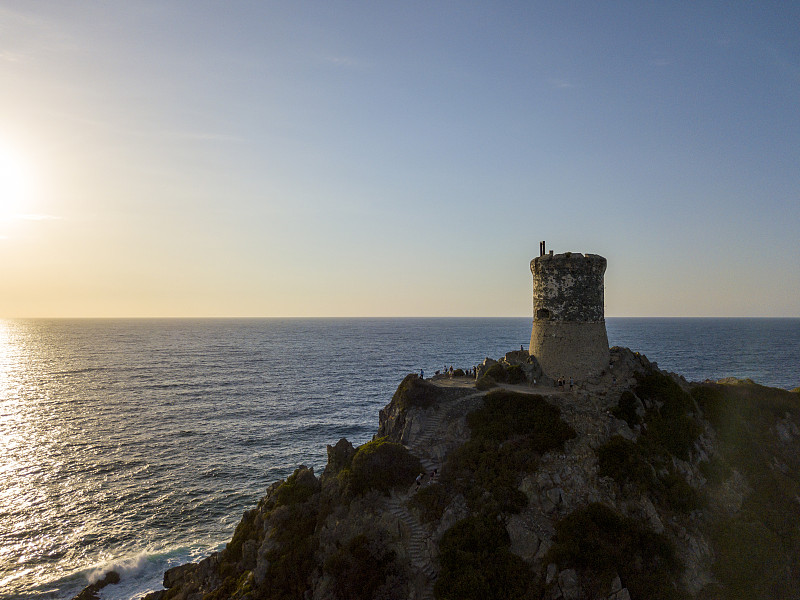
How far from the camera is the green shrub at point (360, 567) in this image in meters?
25.2

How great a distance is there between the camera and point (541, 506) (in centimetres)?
2778

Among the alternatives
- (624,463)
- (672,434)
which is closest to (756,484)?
(672,434)

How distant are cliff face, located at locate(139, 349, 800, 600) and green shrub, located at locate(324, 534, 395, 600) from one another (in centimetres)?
8

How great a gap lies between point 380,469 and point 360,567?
632 centimetres

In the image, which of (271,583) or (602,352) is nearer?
(271,583)

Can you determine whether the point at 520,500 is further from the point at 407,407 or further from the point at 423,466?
the point at 407,407

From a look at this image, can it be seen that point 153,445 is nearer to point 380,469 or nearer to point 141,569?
point 141,569

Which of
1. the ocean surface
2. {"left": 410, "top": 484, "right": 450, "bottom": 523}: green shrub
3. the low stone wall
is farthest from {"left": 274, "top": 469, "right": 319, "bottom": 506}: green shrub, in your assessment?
the low stone wall

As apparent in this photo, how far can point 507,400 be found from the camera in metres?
34.2

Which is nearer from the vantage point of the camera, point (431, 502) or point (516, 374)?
point (431, 502)

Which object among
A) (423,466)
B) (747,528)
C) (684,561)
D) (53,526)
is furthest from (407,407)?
(53,526)

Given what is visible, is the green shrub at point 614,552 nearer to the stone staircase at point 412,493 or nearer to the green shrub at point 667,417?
the stone staircase at point 412,493

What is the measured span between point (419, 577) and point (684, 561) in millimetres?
15503

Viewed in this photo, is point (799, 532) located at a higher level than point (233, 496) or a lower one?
higher
